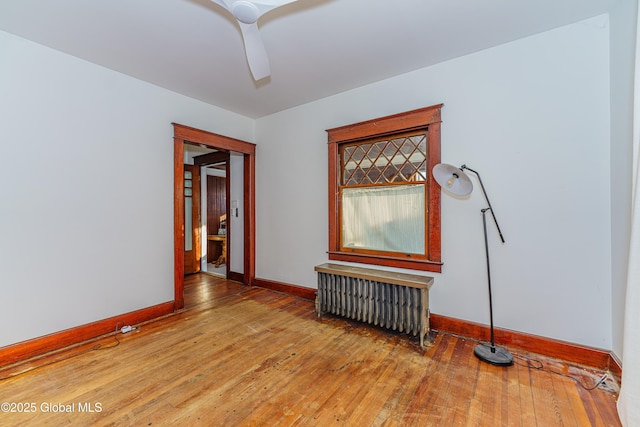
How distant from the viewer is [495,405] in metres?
1.76

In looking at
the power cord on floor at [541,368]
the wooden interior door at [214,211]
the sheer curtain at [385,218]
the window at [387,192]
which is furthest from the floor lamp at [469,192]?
the wooden interior door at [214,211]

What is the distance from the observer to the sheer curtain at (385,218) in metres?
3.00

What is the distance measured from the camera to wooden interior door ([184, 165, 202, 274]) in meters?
5.28

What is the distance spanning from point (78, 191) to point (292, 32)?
8.39 feet

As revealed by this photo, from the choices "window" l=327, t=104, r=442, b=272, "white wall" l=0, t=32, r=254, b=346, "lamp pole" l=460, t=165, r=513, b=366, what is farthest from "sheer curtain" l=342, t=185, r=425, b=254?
"white wall" l=0, t=32, r=254, b=346

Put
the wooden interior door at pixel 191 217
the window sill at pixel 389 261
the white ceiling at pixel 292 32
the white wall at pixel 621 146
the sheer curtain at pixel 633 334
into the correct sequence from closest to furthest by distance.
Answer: the sheer curtain at pixel 633 334
the white wall at pixel 621 146
the white ceiling at pixel 292 32
the window sill at pixel 389 261
the wooden interior door at pixel 191 217

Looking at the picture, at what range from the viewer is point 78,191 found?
268cm

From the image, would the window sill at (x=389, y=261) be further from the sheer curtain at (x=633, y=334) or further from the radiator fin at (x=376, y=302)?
the sheer curtain at (x=633, y=334)

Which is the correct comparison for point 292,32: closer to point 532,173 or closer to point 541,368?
point 532,173

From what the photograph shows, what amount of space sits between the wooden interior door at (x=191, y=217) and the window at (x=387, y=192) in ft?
10.3

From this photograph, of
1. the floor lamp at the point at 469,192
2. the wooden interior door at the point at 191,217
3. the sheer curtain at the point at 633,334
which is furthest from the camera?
the wooden interior door at the point at 191,217

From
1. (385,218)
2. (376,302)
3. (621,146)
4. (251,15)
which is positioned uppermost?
(251,15)

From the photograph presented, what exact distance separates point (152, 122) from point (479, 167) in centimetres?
367

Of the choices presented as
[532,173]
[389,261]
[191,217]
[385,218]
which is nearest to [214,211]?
[191,217]
